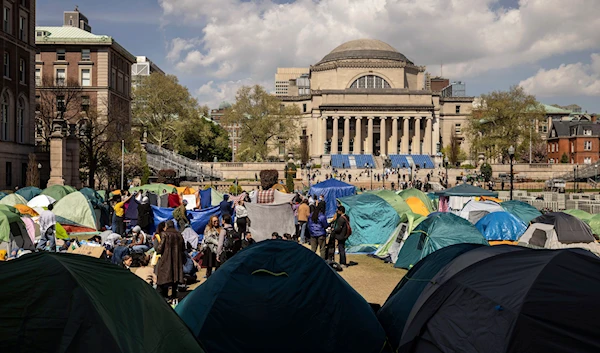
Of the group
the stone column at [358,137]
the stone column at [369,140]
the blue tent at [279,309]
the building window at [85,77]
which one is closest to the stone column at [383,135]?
the stone column at [369,140]

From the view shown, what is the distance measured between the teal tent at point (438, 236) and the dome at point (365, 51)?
88.8m

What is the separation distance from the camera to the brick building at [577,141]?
267 ft

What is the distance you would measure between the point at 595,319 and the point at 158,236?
9.52 metres

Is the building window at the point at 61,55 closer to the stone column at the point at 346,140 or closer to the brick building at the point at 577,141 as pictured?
the stone column at the point at 346,140

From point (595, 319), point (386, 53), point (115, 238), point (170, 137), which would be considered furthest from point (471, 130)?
point (595, 319)

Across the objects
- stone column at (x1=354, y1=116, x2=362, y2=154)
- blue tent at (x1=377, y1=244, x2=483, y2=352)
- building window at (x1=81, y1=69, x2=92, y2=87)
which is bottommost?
blue tent at (x1=377, y1=244, x2=483, y2=352)

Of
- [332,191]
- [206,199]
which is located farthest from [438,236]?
[332,191]

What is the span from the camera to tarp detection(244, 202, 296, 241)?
61.5 feet

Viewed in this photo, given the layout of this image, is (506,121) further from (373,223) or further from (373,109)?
(373,223)

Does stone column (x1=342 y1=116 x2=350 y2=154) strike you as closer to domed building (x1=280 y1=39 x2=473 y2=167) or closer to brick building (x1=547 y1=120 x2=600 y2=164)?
domed building (x1=280 y1=39 x2=473 y2=167)

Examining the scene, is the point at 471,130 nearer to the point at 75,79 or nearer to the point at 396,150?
the point at 396,150

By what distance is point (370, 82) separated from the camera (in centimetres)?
9944

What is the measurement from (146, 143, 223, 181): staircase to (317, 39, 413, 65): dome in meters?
45.6

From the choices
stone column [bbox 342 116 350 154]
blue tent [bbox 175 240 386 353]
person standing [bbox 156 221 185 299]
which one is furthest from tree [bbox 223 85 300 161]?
blue tent [bbox 175 240 386 353]
